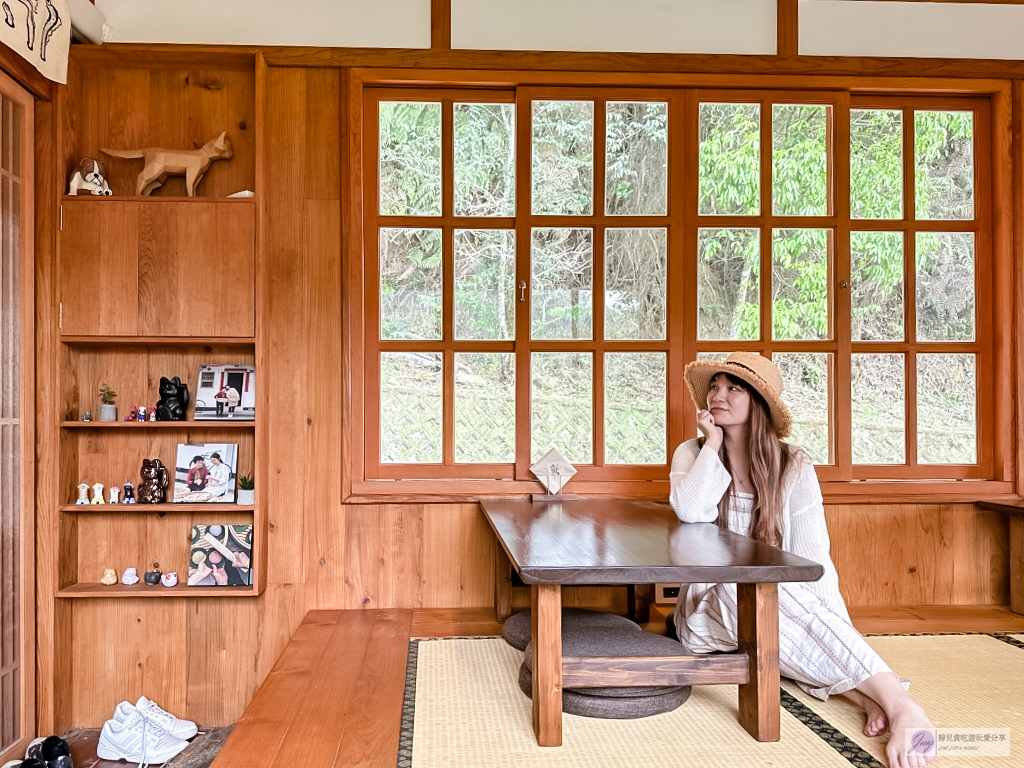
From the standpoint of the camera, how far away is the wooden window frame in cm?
318

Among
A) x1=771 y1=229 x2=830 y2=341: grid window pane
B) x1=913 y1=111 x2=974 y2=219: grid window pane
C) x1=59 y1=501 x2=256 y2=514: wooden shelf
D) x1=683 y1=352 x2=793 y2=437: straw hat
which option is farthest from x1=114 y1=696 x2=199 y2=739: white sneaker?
x1=913 y1=111 x2=974 y2=219: grid window pane

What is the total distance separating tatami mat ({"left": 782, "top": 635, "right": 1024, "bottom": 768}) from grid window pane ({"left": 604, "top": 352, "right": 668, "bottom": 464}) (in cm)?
105

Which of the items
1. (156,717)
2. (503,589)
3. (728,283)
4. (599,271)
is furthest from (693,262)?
(156,717)

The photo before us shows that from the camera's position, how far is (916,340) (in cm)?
338

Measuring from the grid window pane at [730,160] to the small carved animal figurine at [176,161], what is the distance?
75.3 inches

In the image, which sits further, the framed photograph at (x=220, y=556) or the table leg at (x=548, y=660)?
the framed photograph at (x=220, y=556)

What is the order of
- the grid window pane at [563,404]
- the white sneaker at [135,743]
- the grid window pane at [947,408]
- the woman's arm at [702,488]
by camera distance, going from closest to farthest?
the woman's arm at [702,488]
the white sneaker at [135,743]
the grid window pane at [563,404]
the grid window pane at [947,408]

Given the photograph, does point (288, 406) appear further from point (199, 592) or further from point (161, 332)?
point (199, 592)

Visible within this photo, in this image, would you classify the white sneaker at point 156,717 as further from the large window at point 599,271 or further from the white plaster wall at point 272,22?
the white plaster wall at point 272,22

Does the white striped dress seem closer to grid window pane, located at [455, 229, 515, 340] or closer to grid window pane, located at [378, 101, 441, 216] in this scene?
grid window pane, located at [455, 229, 515, 340]

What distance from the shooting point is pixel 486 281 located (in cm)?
329

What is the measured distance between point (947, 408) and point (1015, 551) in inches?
24.5

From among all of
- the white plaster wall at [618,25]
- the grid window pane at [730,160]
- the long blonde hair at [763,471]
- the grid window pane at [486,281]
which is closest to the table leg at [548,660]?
the long blonde hair at [763,471]

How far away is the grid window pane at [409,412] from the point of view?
3.27 m
